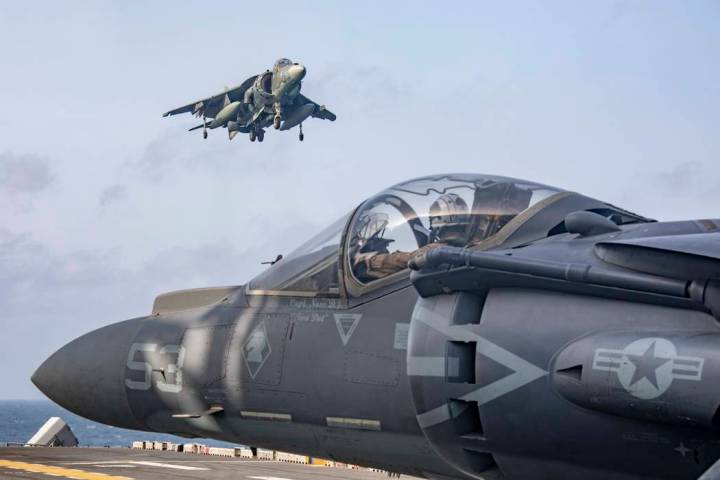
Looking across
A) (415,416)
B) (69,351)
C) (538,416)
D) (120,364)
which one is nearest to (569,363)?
(538,416)

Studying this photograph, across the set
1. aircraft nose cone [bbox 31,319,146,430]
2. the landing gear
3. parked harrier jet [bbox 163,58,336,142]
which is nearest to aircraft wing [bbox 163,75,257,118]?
parked harrier jet [bbox 163,58,336,142]

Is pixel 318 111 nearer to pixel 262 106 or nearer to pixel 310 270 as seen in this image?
pixel 262 106

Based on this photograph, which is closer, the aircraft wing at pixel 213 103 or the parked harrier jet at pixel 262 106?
the parked harrier jet at pixel 262 106

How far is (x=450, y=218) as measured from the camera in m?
7.43

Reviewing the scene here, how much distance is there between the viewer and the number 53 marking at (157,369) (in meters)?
8.56

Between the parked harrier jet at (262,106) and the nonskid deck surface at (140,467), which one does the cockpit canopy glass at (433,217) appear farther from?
the parked harrier jet at (262,106)

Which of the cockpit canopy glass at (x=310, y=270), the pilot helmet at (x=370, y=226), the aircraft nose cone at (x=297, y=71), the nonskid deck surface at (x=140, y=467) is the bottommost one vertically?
the nonskid deck surface at (x=140, y=467)

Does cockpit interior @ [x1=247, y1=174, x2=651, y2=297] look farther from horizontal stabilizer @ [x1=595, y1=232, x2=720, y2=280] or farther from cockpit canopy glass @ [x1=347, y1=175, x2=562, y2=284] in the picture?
horizontal stabilizer @ [x1=595, y1=232, x2=720, y2=280]

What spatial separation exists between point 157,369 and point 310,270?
67.1 inches

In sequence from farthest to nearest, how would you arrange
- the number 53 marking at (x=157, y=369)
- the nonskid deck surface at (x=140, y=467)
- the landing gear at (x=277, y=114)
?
1. the landing gear at (x=277, y=114)
2. the nonskid deck surface at (x=140, y=467)
3. the number 53 marking at (x=157, y=369)

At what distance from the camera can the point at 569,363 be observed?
5551mm

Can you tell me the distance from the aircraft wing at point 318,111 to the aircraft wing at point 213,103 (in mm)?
4248

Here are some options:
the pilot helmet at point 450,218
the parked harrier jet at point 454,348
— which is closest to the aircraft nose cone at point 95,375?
the parked harrier jet at point 454,348

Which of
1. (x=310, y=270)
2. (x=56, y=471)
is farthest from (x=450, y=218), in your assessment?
(x=56, y=471)
